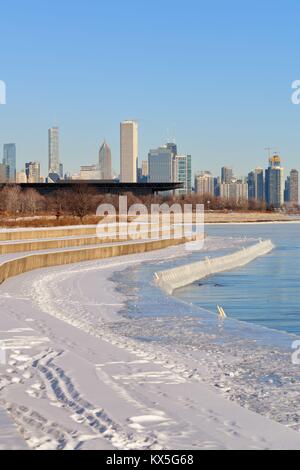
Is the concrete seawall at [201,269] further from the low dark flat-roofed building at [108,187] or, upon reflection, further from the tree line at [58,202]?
the low dark flat-roofed building at [108,187]

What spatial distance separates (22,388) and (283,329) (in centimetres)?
891

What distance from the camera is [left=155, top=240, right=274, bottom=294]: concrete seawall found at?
27.2m

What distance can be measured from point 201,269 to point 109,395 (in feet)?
79.7

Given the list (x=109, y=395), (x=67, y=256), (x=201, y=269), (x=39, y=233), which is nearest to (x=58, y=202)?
(x=39, y=233)

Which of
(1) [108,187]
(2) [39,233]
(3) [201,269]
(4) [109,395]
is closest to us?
(4) [109,395]

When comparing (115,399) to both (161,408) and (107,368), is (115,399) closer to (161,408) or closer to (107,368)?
(161,408)

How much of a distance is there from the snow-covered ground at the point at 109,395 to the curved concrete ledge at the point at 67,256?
9564 millimetres

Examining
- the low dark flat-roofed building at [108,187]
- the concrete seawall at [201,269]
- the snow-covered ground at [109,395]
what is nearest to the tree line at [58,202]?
the low dark flat-roofed building at [108,187]

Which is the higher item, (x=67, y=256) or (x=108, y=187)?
(x=108, y=187)

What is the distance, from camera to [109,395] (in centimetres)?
871

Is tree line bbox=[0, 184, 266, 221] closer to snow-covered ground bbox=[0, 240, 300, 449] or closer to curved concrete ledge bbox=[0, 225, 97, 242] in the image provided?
curved concrete ledge bbox=[0, 225, 97, 242]

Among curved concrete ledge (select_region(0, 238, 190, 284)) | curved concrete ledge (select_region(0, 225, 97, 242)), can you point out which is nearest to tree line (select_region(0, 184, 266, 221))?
curved concrete ledge (select_region(0, 225, 97, 242))

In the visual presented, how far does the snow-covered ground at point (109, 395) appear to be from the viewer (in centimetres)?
705

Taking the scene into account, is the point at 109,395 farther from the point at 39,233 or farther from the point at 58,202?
the point at 58,202
